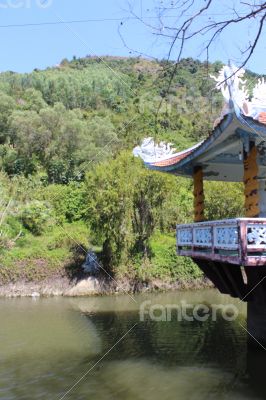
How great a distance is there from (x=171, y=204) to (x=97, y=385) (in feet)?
46.7

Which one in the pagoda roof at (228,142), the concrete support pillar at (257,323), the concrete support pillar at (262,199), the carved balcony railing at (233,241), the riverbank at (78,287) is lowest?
the riverbank at (78,287)

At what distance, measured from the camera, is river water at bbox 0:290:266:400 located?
27.7 feet

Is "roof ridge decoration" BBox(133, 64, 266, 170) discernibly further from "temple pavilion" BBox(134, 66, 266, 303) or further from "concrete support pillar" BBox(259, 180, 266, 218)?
"concrete support pillar" BBox(259, 180, 266, 218)

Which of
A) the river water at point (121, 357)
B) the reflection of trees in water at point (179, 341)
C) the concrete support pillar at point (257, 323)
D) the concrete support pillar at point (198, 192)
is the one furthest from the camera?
the concrete support pillar at point (198, 192)

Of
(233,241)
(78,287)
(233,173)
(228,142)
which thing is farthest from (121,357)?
(78,287)

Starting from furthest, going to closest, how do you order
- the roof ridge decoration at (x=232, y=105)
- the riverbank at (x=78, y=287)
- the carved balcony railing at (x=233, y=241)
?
1. the riverbank at (x=78, y=287)
2. the carved balcony railing at (x=233, y=241)
3. the roof ridge decoration at (x=232, y=105)

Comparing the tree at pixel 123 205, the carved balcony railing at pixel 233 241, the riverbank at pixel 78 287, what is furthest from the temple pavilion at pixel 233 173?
the riverbank at pixel 78 287

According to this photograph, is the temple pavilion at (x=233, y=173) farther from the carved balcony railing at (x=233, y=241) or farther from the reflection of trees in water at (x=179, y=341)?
the reflection of trees in water at (x=179, y=341)

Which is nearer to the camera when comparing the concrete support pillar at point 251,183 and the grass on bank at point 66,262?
the concrete support pillar at point 251,183

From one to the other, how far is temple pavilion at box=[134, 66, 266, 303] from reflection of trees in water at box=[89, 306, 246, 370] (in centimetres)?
139

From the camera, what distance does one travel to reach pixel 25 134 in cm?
3725

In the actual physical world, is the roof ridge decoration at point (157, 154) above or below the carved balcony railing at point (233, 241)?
above

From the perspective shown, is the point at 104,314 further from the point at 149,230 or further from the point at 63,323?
the point at 149,230

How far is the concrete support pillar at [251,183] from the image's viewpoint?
8656 millimetres
